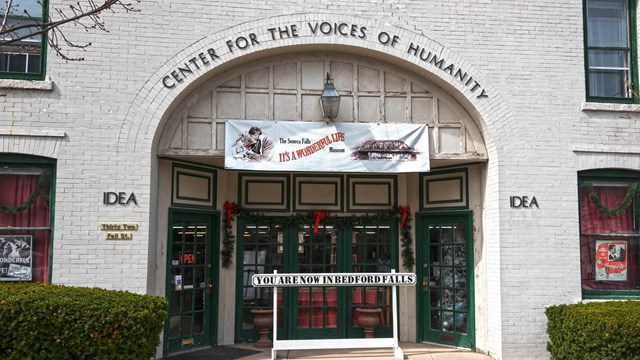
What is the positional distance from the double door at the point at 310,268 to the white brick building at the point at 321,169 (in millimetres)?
35

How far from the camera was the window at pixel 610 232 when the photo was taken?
9289 millimetres

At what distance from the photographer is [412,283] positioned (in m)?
8.86

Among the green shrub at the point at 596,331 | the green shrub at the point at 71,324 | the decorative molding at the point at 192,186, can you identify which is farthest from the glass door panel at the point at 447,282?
the green shrub at the point at 71,324

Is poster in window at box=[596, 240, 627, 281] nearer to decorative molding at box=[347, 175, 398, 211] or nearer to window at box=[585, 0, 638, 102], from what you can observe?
window at box=[585, 0, 638, 102]

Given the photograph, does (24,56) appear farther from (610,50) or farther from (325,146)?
(610,50)

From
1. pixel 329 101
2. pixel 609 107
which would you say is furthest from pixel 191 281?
pixel 609 107

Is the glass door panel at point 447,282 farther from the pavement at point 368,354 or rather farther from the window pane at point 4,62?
the window pane at point 4,62

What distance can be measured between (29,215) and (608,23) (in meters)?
9.59


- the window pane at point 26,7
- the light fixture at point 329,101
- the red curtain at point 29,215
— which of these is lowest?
the red curtain at point 29,215

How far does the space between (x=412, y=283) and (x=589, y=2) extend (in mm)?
5582

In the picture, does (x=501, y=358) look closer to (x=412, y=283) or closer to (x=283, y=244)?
(x=412, y=283)

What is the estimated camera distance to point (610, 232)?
30.8ft

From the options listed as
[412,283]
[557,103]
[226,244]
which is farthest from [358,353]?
[557,103]

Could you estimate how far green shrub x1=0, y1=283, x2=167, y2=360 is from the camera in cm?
668
